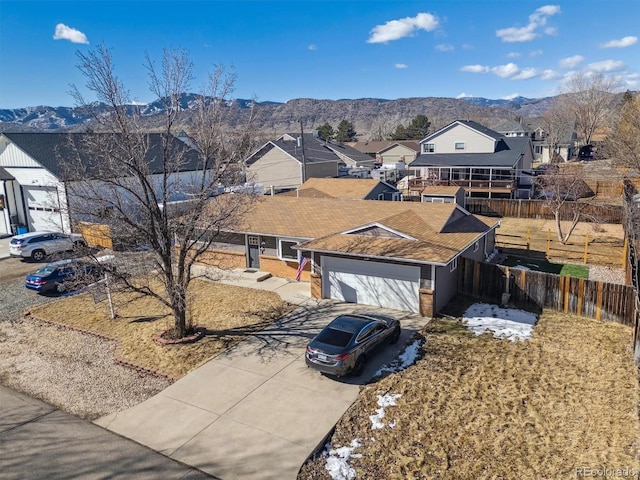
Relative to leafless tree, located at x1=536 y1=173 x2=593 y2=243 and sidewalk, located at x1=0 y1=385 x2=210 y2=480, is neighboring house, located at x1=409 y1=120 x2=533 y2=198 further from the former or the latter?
sidewalk, located at x1=0 y1=385 x2=210 y2=480

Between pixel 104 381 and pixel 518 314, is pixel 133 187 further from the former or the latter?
pixel 518 314

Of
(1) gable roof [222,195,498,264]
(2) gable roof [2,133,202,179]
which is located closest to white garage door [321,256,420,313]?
(1) gable roof [222,195,498,264]

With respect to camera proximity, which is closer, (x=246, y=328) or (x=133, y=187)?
(x=133, y=187)

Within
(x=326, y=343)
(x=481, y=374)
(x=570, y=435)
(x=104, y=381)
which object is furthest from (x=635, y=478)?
(x=104, y=381)

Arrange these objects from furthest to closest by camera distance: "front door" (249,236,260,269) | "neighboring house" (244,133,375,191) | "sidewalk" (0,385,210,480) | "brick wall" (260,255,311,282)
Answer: "neighboring house" (244,133,375,191) < "front door" (249,236,260,269) < "brick wall" (260,255,311,282) < "sidewalk" (0,385,210,480)

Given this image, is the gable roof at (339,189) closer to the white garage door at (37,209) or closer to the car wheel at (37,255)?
the car wheel at (37,255)


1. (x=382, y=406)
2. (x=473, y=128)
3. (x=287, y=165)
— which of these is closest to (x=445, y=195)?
(x=473, y=128)
